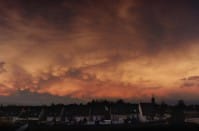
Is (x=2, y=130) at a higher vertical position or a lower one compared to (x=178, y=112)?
lower

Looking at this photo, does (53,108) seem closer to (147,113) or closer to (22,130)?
(147,113)

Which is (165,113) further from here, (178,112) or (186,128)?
(186,128)

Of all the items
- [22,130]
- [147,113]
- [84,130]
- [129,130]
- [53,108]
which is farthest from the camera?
[147,113]

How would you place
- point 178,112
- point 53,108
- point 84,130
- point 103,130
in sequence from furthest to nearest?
point 53,108 < point 178,112 < point 103,130 < point 84,130

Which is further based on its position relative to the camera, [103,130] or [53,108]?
[53,108]

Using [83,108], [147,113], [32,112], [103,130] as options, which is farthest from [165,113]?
[103,130]

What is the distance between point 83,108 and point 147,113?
29.8m

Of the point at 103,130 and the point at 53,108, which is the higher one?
the point at 53,108

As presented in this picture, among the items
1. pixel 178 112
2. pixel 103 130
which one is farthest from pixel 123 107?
pixel 103 130

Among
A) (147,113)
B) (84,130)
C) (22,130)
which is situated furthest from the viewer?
(147,113)

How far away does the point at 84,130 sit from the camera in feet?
211

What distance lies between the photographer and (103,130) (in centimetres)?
6969

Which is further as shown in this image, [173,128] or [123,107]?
[123,107]

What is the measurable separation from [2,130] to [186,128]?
24477 mm
